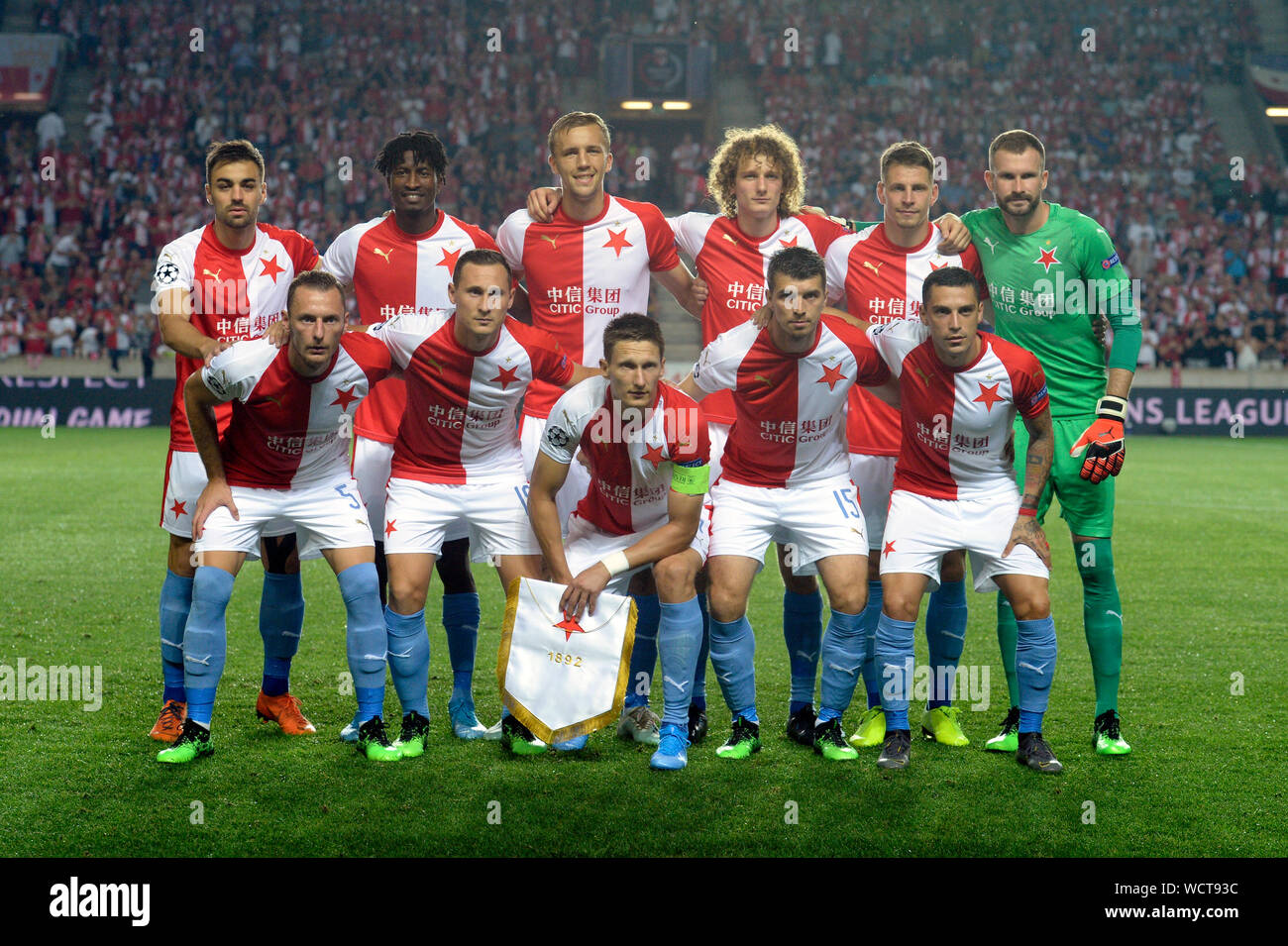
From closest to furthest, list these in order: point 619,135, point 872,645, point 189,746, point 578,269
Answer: point 189,746, point 872,645, point 578,269, point 619,135

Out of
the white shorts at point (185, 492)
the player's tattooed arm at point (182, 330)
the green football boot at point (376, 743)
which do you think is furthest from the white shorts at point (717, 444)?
the player's tattooed arm at point (182, 330)

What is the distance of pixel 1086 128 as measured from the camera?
26.6 meters

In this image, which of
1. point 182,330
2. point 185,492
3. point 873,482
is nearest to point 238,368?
point 182,330

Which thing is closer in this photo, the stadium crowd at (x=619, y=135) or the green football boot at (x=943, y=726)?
the green football boot at (x=943, y=726)

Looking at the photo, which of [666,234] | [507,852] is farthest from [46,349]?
[507,852]

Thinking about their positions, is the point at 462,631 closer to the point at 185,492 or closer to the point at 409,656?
the point at 409,656

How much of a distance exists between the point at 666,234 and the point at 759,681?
7.25ft

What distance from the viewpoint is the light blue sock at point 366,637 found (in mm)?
4996

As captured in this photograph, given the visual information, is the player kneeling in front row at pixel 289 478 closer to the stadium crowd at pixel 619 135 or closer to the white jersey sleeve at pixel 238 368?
the white jersey sleeve at pixel 238 368

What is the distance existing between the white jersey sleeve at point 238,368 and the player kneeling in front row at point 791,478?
1683mm

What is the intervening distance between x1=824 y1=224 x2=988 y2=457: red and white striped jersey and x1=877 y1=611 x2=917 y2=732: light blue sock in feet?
3.38

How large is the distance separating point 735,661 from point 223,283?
104 inches

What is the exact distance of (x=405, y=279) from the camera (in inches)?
225
